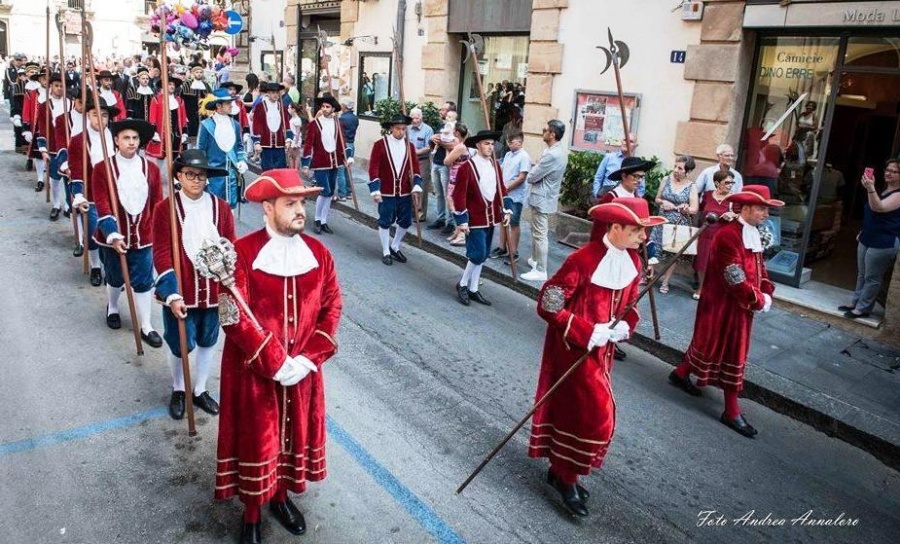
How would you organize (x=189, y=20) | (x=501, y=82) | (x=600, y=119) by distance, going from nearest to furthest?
(x=600, y=119), (x=501, y=82), (x=189, y=20)

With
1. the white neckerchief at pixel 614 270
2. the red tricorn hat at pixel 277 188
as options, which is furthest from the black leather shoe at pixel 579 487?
the red tricorn hat at pixel 277 188

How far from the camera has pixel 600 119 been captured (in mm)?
11055

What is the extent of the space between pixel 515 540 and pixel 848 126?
844cm

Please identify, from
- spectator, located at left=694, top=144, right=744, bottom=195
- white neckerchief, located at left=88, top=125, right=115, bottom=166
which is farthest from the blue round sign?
spectator, located at left=694, top=144, right=744, bottom=195

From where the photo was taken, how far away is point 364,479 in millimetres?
4512

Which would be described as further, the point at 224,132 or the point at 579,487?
the point at 224,132

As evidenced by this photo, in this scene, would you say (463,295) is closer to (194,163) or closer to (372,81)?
(194,163)

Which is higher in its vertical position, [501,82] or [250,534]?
[501,82]

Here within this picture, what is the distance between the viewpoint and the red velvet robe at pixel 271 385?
358 cm

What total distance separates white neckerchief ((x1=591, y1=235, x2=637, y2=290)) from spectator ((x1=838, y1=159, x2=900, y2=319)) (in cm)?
473

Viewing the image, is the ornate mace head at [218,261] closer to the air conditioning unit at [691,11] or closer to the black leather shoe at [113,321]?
the black leather shoe at [113,321]

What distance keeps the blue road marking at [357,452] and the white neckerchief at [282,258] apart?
1608 millimetres

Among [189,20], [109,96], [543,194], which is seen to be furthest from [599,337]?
[189,20]

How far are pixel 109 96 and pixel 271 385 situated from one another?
478 inches
